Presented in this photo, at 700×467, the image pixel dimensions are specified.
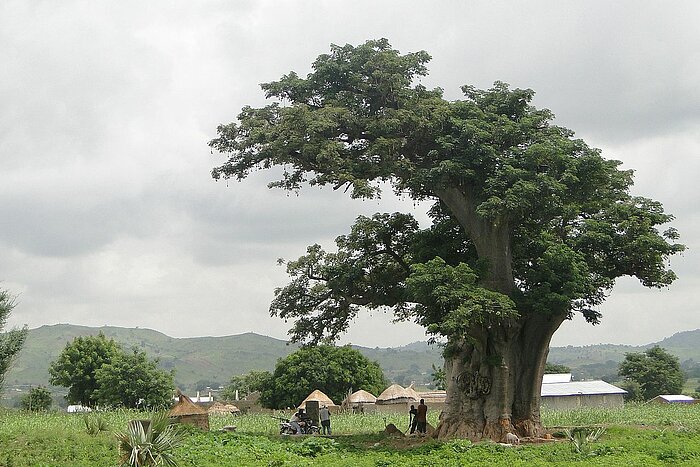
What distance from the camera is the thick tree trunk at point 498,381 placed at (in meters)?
24.3

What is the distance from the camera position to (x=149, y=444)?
14984mm

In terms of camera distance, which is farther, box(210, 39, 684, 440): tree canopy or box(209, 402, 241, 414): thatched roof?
box(209, 402, 241, 414): thatched roof

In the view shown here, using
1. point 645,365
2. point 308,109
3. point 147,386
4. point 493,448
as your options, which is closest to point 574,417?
point 493,448

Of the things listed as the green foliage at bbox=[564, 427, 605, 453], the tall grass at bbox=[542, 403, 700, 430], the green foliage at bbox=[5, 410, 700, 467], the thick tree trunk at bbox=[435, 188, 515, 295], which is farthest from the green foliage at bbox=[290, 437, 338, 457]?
the tall grass at bbox=[542, 403, 700, 430]

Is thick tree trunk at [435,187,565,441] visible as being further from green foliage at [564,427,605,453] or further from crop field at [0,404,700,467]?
green foliage at [564,427,605,453]

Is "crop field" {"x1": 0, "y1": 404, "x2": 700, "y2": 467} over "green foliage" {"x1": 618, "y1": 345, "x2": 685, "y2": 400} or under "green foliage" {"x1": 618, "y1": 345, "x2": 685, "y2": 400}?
under

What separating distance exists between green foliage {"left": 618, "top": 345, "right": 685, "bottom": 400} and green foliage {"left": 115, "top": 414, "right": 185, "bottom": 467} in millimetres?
75305

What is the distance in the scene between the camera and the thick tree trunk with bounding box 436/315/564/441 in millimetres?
24312

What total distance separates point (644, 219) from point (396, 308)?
9481 millimetres

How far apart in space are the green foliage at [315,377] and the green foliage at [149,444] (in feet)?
154

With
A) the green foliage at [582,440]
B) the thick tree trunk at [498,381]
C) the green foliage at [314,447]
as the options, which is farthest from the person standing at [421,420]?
the green foliage at [582,440]

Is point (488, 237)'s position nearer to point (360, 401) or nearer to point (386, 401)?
point (386, 401)

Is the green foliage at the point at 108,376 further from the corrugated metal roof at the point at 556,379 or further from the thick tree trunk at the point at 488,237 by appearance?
the corrugated metal roof at the point at 556,379

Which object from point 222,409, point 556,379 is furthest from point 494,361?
point 556,379
